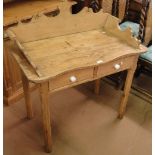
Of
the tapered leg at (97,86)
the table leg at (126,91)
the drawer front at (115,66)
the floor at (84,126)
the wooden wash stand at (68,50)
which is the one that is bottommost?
the floor at (84,126)

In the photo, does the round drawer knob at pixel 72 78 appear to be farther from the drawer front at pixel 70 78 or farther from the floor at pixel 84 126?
the floor at pixel 84 126

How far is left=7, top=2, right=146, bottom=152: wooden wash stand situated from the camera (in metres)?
1.38

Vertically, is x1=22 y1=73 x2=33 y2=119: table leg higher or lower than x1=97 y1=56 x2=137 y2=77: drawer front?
lower

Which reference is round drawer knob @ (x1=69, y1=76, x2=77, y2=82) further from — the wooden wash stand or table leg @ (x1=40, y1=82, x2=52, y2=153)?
table leg @ (x1=40, y1=82, x2=52, y2=153)

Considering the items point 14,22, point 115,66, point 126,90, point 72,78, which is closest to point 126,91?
point 126,90

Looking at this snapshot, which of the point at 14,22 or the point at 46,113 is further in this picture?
the point at 14,22

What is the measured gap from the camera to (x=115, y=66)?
5.16 feet

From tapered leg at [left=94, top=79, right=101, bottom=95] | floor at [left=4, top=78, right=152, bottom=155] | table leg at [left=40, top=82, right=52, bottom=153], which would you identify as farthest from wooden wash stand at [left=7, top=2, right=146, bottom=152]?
tapered leg at [left=94, top=79, right=101, bottom=95]

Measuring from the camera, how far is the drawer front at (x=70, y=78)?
137 centimetres

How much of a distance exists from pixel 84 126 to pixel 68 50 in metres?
0.69

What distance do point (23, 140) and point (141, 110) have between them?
1047 millimetres

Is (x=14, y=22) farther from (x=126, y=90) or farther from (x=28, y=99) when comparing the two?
(x=126, y=90)

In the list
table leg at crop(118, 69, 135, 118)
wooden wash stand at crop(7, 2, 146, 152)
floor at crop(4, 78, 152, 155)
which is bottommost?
floor at crop(4, 78, 152, 155)

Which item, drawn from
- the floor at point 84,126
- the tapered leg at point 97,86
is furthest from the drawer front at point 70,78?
the tapered leg at point 97,86
